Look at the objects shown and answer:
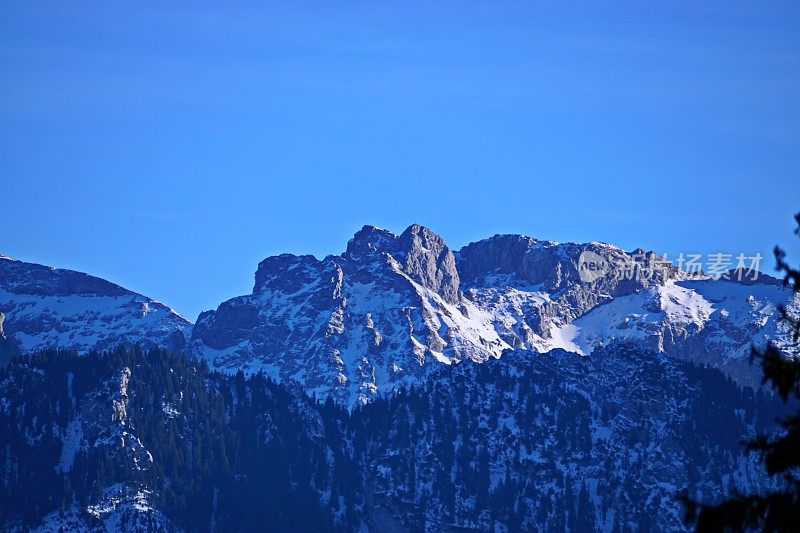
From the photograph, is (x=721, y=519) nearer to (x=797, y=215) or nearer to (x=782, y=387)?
(x=782, y=387)

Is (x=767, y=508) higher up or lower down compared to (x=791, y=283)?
lower down

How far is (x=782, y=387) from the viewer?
39.2 metres

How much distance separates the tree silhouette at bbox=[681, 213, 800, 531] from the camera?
127 ft

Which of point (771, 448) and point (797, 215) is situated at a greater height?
point (797, 215)

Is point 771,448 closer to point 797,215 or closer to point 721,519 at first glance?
point 721,519

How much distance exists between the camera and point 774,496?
3906 cm

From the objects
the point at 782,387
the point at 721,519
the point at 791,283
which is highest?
the point at 791,283

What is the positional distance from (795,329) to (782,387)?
160 centimetres

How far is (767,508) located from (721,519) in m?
1.00

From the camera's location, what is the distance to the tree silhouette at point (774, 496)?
38.7 m

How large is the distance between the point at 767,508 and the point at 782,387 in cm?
254

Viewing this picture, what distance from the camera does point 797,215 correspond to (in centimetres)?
3947

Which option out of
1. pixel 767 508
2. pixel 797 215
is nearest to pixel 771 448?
pixel 767 508

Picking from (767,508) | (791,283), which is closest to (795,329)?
(791,283)
